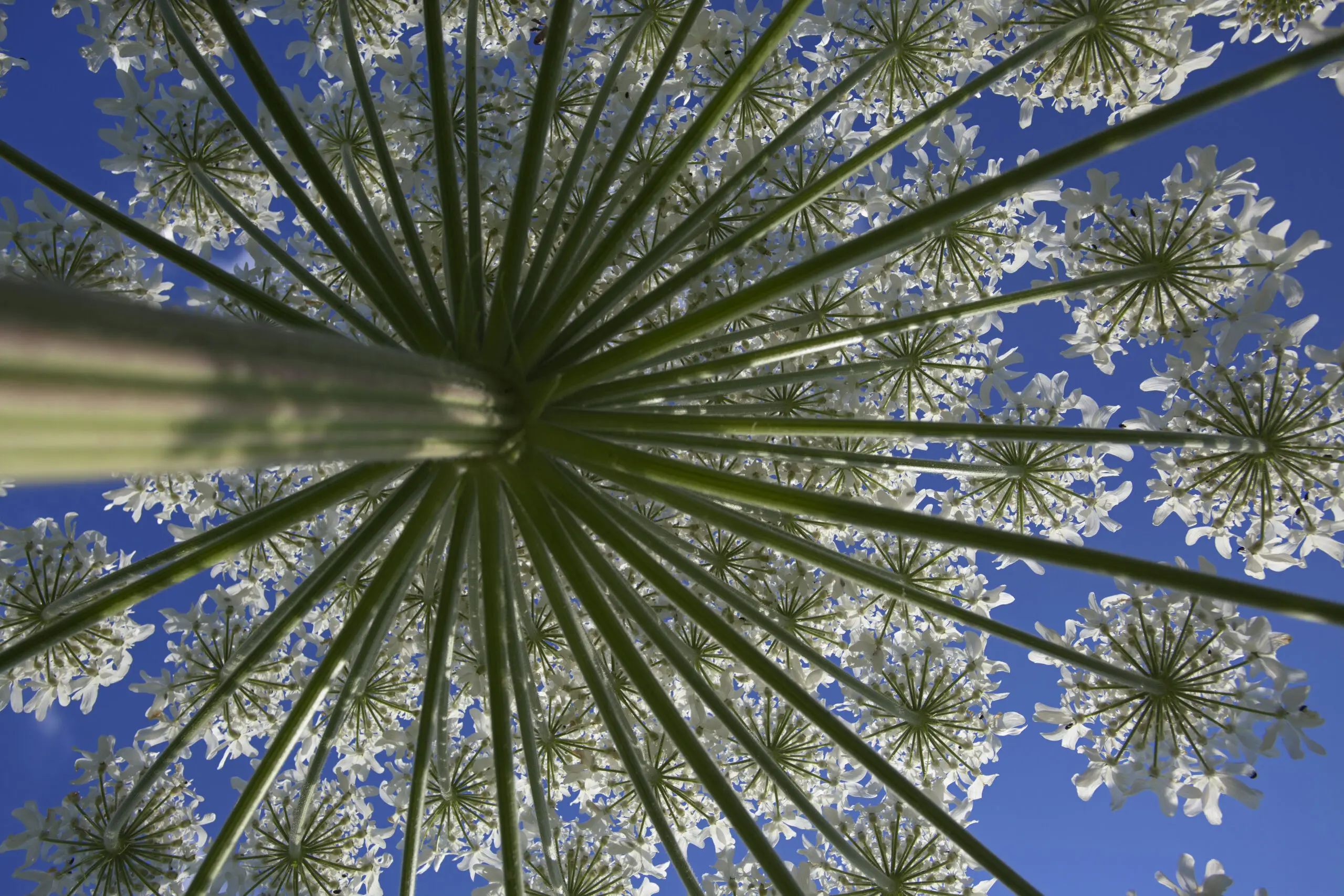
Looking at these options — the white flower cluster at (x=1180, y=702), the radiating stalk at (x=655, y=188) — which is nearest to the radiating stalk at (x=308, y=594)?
the radiating stalk at (x=655, y=188)

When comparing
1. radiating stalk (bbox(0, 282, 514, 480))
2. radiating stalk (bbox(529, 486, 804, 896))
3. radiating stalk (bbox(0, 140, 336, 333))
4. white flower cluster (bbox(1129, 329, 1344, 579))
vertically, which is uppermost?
white flower cluster (bbox(1129, 329, 1344, 579))

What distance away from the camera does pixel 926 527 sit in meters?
3.15

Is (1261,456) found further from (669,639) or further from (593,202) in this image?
(593,202)

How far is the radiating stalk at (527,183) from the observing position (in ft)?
13.7

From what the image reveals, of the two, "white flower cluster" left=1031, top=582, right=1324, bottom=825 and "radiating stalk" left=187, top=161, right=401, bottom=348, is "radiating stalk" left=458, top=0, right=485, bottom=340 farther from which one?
"white flower cluster" left=1031, top=582, right=1324, bottom=825

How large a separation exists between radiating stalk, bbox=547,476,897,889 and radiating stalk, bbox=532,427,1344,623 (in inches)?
13.4

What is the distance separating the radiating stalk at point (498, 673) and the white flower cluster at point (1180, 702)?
3861 mm

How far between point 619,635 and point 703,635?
3.44 meters

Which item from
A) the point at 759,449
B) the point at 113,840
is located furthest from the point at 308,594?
the point at 113,840

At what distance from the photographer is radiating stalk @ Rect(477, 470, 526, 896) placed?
14.4 ft

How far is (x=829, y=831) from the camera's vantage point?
15.9 ft

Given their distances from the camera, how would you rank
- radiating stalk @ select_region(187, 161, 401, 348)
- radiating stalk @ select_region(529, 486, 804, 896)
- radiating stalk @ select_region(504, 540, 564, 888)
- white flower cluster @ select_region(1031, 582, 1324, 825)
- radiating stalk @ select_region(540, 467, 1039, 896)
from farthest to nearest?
white flower cluster @ select_region(1031, 582, 1324, 825) → radiating stalk @ select_region(504, 540, 564, 888) → radiating stalk @ select_region(187, 161, 401, 348) → radiating stalk @ select_region(540, 467, 1039, 896) → radiating stalk @ select_region(529, 486, 804, 896)

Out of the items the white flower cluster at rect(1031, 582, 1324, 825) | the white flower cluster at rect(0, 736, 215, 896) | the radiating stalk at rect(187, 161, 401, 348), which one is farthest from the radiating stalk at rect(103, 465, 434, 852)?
the white flower cluster at rect(1031, 582, 1324, 825)

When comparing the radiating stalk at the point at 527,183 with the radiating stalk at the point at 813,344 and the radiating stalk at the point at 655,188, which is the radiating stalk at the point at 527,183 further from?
the radiating stalk at the point at 813,344
